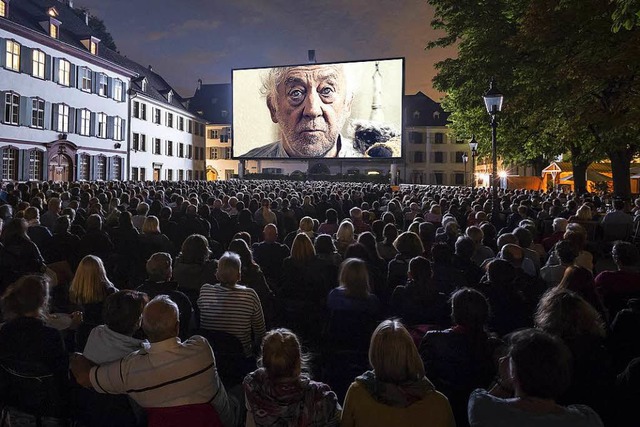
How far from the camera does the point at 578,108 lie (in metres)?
19.9

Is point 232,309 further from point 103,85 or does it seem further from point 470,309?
point 103,85

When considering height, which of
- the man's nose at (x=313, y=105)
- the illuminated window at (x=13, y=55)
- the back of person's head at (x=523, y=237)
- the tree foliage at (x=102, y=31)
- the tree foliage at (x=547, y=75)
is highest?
the tree foliage at (x=102, y=31)

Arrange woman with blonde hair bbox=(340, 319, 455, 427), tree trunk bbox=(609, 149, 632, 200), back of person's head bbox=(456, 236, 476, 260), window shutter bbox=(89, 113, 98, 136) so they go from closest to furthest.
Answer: woman with blonde hair bbox=(340, 319, 455, 427), back of person's head bbox=(456, 236, 476, 260), tree trunk bbox=(609, 149, 632, 200), window shutter bbox=(89, 113, 98, 136)

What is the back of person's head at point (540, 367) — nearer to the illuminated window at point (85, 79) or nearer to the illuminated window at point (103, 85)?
the illuminated window at point (85, 79)

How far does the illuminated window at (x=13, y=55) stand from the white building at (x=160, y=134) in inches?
602

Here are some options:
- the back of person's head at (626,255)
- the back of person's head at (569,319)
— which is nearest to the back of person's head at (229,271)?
the back of person's head at (569,319)

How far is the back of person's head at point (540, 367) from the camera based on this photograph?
9.10 ft

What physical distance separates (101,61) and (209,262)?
4334 cm

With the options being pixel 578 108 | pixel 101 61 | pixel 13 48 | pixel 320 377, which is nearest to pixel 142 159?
pixel 101 61

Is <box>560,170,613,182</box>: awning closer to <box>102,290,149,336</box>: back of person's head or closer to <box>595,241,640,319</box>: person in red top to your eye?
<box>595,241,640,319</box>: person in red top

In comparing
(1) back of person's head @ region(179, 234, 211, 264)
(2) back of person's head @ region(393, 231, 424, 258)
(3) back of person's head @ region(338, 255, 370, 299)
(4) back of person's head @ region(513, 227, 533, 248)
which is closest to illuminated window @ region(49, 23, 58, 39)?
(1) back of person's head @ region(179, 234, 211, 264)

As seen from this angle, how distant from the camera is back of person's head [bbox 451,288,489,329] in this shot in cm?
399

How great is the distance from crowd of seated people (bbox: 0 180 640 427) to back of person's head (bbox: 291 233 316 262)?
22 mm

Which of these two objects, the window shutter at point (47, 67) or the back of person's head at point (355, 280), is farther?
the window shutter at point (47, 67)
